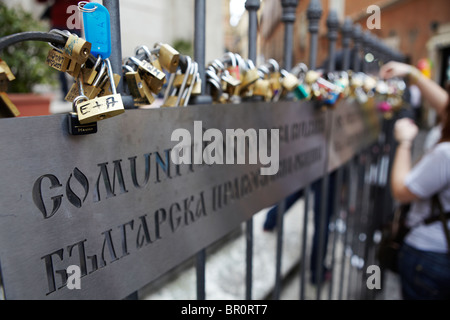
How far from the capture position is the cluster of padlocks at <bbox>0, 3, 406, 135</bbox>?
1.64ft

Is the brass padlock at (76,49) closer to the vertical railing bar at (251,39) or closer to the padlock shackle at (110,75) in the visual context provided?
the padlock shackle at (110,75)

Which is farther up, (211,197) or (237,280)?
(211,197)

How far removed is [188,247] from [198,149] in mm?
238

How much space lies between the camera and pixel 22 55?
7.07ft

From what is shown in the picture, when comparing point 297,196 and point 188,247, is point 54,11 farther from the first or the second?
point 188,247

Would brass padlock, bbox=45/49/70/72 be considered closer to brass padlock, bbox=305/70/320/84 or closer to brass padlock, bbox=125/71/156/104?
brass padlock, bbox=125/71/156/104

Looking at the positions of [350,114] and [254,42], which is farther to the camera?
[350,114]

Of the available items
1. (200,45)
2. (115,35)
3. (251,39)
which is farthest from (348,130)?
(115,35)

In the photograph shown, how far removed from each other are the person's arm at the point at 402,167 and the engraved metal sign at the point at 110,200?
3.91 feet

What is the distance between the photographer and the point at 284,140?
111 cm

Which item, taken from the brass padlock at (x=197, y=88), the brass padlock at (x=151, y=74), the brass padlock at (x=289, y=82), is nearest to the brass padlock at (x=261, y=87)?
the brass padlock at (x=289, y=82)

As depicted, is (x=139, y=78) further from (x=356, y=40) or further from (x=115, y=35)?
(x=356, y=40)

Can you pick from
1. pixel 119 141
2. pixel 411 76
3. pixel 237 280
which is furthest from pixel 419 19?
pixel 119 141
